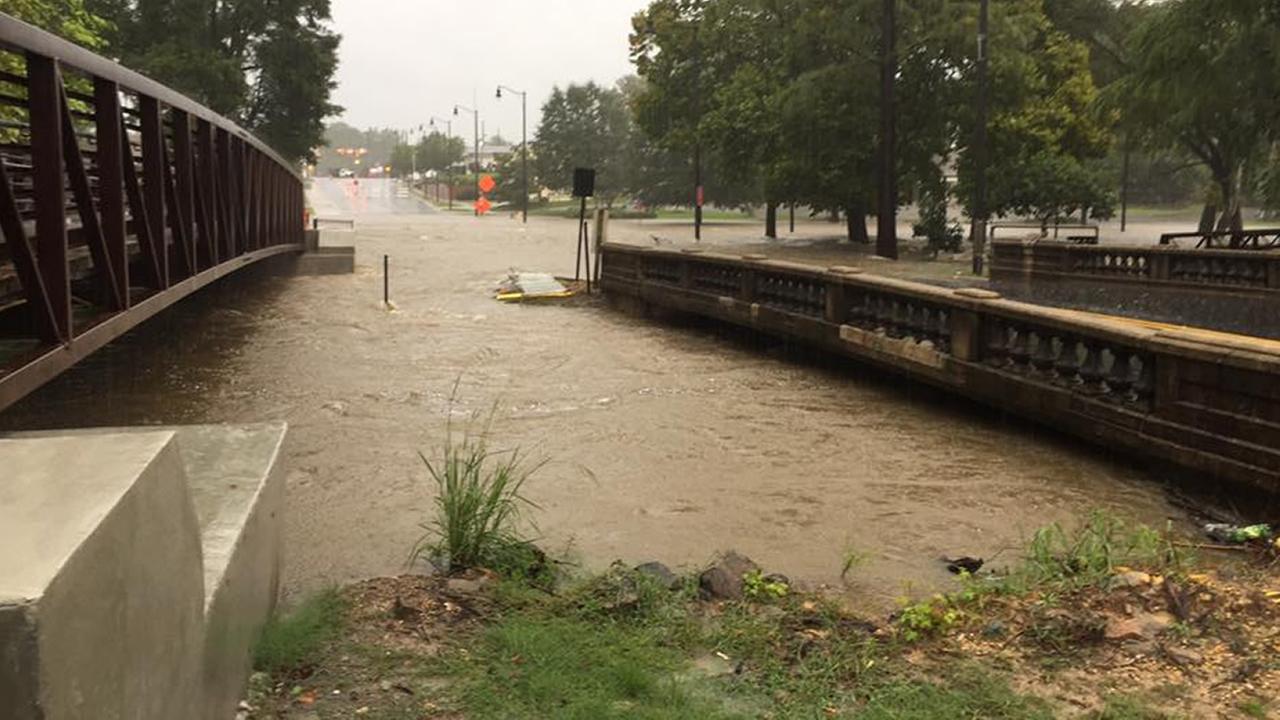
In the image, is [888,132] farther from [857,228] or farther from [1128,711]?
[1128,711]

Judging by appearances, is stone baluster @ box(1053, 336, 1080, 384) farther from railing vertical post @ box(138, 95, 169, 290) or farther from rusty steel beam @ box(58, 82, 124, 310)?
railing vertical post @ box(138, 95, 169, 290)

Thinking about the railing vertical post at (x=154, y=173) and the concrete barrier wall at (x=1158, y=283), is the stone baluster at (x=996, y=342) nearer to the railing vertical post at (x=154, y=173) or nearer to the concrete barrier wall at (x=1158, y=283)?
the concrete barrier wall at (x=1158, y=283)

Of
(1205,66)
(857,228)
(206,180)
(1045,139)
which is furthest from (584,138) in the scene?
(206,180)

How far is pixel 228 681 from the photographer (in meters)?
3.42

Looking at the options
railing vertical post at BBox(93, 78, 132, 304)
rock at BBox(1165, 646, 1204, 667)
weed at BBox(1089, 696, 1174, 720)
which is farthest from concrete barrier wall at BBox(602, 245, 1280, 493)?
railing vertical post at BBox(93, 78, 132, 304)

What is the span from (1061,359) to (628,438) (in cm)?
415

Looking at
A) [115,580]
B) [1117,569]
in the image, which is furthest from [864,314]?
[115,580]

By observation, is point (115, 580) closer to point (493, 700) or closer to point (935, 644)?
point (493, 700)

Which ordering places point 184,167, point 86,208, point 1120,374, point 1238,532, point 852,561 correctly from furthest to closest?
1. point 184,167
2. point 1120,374
3. point 86,208
4. point 1238,532
5. point 852,561

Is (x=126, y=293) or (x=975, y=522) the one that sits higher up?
(x=126, y=293)

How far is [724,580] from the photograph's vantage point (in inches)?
220

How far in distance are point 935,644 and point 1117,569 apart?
4.72 ft

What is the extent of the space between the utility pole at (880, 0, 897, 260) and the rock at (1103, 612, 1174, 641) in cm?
2852

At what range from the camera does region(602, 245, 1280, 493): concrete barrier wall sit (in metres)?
7.80
